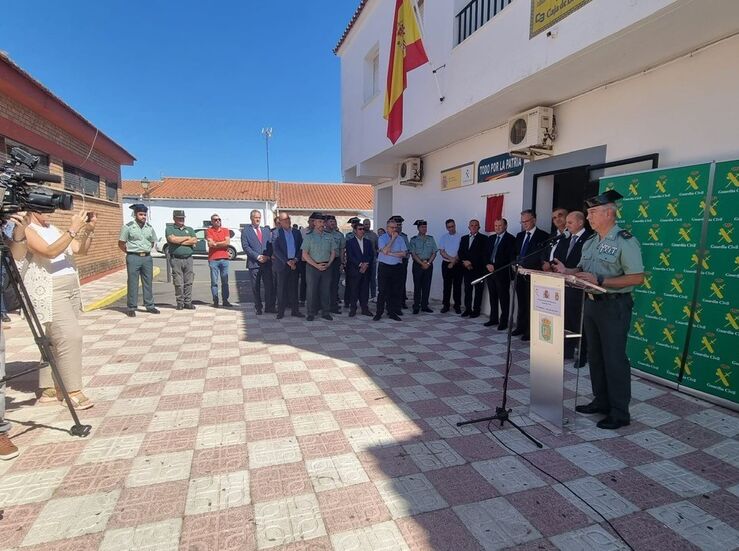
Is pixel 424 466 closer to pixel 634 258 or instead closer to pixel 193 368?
pixel 634 258

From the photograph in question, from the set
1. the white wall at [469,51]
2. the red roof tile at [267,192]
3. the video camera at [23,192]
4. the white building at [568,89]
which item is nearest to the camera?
the video camera at [23,192]

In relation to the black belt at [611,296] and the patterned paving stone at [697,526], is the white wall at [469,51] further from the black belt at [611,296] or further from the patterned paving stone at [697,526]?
the patterned paving stone at [697,526]

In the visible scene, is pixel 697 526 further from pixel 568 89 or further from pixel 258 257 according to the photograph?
pixel 258 257

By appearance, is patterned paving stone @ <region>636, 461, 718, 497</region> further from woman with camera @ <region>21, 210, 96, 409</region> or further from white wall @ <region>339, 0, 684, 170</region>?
woman with camera @ <region>21, 210, 96, 409</region>

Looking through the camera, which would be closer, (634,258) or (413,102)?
(634,258)

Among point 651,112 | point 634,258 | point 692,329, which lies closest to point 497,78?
point 651,112

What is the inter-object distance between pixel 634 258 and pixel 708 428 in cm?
158

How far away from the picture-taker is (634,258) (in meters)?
3.09

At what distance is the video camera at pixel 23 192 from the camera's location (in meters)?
2.62

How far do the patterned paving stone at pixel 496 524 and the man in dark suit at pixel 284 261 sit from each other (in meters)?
5.39

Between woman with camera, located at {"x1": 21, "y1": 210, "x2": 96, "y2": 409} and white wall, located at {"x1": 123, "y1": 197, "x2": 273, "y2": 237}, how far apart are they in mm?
28732

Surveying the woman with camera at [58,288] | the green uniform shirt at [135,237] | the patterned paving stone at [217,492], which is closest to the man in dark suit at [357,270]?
the green uniform shirt at [135,237]

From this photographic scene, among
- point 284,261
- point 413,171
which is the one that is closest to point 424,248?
point 284,261

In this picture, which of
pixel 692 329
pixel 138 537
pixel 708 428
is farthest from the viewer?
pixel 692 329
